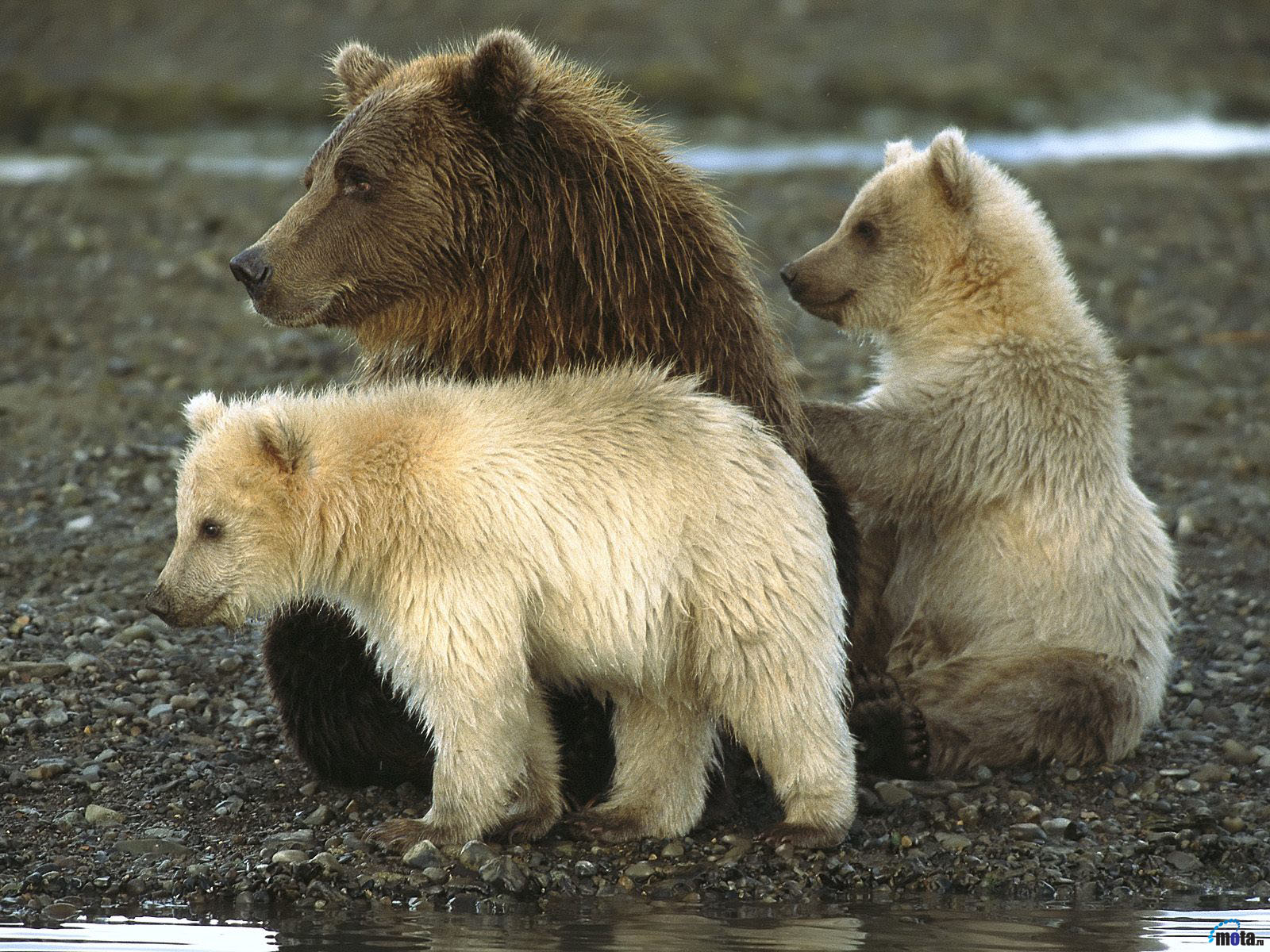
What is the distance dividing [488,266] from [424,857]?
1.58m

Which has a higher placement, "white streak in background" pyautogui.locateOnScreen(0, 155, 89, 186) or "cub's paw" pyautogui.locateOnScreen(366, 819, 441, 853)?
"white streak in background" pyautogui.locateOnScreen(0, 155, 89, 186)

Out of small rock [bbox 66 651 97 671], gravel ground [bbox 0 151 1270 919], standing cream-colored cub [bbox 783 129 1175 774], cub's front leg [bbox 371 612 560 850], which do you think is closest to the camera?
cub's front leg [bbox 371 612 560 850]

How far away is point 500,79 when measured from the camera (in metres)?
5.36

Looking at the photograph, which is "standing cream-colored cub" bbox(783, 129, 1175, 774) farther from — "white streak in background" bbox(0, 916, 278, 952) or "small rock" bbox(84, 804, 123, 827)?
"small rock" bbox(84, 804, 123, 827)

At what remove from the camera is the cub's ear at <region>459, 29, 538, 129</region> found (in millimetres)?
5320

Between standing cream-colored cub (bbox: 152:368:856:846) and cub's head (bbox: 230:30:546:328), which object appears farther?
cub's head (bbox: 230:30:546:328)

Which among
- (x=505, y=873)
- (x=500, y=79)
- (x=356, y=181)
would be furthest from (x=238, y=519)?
(x=500, y=79)

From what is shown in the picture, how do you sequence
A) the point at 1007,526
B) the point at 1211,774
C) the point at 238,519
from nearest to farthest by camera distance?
the point at 238,519 < the point at 1211,774 < the point at 1007,526

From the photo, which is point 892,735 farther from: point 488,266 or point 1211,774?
point 488,266

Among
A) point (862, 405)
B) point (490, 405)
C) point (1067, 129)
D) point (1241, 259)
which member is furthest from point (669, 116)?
point (490, 405)

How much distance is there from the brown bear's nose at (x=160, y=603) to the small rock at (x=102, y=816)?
65cm

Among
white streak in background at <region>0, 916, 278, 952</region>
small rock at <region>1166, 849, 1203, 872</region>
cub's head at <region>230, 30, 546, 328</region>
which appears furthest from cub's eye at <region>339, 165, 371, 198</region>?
small rock at <region>1166, 849, 1203, 872</region>

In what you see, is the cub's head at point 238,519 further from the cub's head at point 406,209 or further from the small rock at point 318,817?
the small rock at point 318,817

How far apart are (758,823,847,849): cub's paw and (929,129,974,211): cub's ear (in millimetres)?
2456
